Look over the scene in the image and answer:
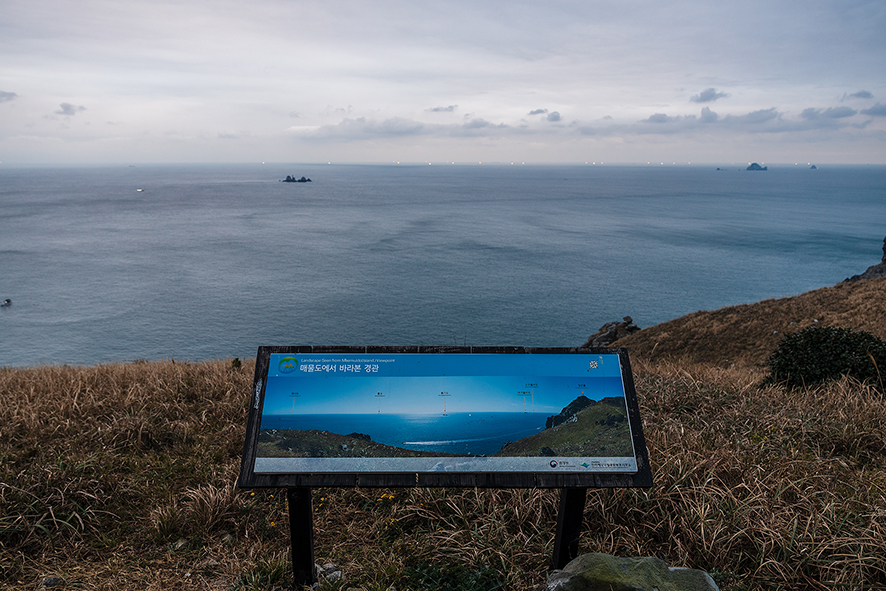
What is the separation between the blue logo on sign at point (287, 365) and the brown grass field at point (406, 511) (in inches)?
66.4

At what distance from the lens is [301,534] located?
4.09m

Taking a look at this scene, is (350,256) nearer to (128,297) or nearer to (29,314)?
(128,297)

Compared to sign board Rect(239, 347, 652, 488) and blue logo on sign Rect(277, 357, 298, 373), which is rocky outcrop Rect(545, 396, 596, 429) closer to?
sign board Rect(239, 347, 652, 488)

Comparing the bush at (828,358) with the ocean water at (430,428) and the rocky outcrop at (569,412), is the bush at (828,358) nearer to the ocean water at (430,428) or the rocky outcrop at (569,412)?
the rocky outcrop at (569,412)

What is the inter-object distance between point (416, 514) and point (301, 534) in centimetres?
151

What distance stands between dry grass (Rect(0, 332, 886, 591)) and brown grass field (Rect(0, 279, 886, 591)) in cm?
2

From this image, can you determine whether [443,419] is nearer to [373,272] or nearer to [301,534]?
[301,534]

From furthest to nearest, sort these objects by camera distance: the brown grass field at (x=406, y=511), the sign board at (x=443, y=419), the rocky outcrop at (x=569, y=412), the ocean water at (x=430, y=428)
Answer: the brown grass field at (x=406, y=511)
the rocky outcrop at (x=569, y=412)
the ocean water at (x=430, y=428)
the sign board at (x=443, y=419)

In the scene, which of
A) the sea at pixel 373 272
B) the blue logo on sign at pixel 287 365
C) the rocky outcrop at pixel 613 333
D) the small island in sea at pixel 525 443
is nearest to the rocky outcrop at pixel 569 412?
the small island in sea at pixel 525 443

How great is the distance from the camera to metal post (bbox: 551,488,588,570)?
4133mm

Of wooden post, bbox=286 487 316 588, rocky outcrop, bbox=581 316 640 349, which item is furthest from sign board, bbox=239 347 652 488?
rocky outcrop, bbox=581 316 640 349

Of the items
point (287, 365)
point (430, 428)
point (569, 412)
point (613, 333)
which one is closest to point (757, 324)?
point (613, 333)

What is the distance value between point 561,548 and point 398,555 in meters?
1.45

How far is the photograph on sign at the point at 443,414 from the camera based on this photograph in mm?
3988
